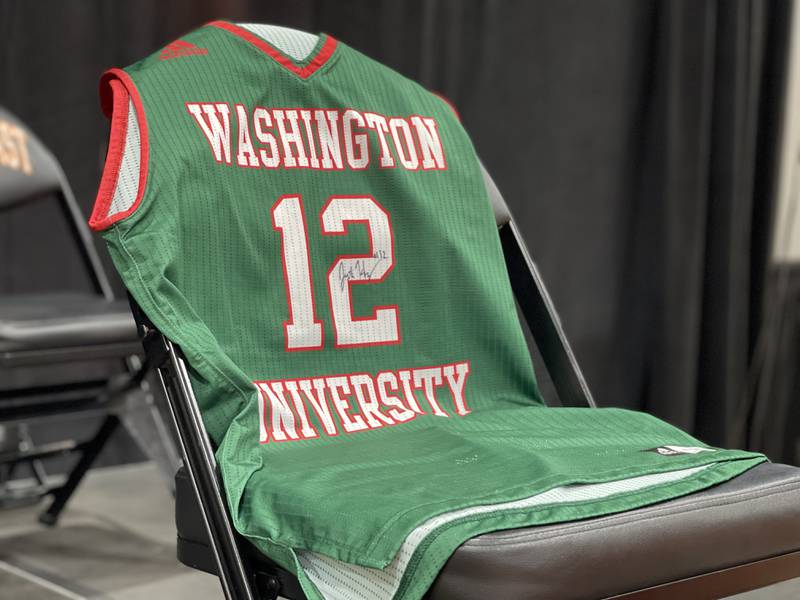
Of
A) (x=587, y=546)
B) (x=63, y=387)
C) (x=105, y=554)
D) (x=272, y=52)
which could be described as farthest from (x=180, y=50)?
(x=105, y=554)

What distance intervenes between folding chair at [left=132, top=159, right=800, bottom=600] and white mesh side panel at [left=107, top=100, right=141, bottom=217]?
13 cm

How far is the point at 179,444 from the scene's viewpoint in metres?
1.14

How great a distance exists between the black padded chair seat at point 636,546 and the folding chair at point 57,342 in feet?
3.86

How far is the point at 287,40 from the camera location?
1.47 m

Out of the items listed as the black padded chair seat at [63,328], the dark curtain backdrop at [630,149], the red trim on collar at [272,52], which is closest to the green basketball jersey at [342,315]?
the red trim on collar at [272,52]

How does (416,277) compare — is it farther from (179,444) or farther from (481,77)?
(481,77)

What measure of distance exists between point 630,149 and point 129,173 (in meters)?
2.35

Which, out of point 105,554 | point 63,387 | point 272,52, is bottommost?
point 105,554

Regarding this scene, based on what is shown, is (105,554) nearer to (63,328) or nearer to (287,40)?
(63,328)

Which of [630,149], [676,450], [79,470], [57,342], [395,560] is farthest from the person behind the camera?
[630,149]

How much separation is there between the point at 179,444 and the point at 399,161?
0.52 metres

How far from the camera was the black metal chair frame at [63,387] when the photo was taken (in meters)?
1.99

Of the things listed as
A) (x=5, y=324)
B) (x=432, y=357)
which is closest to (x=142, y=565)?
(x=5, y=324)

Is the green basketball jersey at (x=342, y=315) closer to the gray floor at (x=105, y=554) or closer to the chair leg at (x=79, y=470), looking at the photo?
the gray floor at (x=105, y=554)
